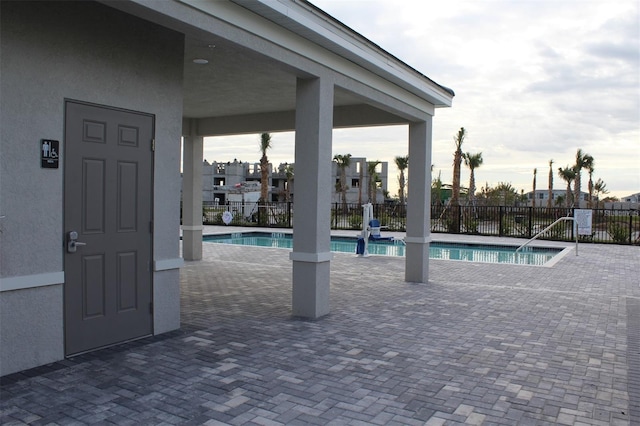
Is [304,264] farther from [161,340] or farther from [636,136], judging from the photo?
[636,136]

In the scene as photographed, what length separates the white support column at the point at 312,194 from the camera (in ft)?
22.9

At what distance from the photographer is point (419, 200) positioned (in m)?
10.1

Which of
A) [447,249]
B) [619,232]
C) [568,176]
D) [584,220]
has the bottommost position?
[447,249]

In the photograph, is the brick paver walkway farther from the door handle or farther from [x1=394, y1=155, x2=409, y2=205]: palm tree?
[x1=394, y1=155, x2=409, y2=205]: palm tree

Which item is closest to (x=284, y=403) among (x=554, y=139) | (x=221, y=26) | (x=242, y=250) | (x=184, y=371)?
(x=184, y=371)

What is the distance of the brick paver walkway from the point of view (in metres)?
3.89

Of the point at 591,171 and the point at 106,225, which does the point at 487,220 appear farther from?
the point at 591,171

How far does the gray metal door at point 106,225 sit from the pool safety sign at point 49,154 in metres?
0.12

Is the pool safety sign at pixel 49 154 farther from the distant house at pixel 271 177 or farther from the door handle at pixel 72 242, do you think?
the distant house at pixel 271 177

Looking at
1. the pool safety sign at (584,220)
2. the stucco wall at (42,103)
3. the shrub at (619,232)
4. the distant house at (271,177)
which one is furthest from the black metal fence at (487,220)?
the distant house at (271,177)

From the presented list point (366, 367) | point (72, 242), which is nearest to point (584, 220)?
point (366, 367)

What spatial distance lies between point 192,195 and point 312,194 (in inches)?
251

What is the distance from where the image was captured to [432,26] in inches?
401

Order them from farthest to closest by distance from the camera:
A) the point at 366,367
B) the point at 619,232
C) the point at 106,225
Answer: the point at 619,232, the point at 106,225, the point at 366,367
